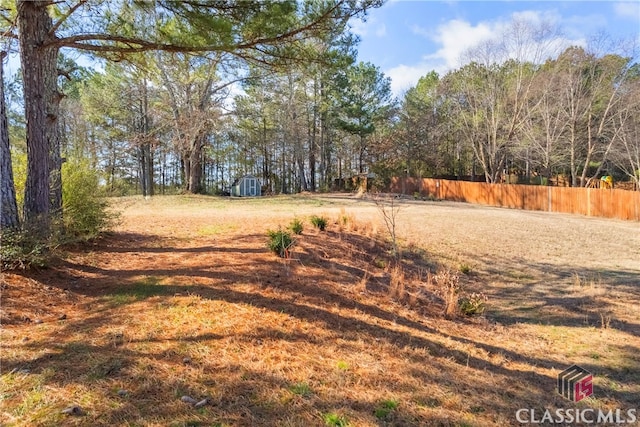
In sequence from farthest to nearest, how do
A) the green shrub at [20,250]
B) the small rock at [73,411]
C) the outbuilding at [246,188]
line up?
the outbuilding at [246,188], the green shrub at [20,250], the small rock at [73,411]

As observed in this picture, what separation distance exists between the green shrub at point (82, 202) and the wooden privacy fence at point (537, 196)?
19.2 m

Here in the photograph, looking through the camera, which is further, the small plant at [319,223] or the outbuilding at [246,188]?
the outbuilding at [246,188]

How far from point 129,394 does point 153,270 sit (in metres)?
2.30

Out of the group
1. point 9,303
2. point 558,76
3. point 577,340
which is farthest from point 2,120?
point 558,76

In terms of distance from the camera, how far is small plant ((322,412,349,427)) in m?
2.06

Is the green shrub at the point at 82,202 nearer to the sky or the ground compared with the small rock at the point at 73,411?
nearer to the sky

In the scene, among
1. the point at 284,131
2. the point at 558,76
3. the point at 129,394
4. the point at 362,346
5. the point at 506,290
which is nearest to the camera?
the point at 129,394

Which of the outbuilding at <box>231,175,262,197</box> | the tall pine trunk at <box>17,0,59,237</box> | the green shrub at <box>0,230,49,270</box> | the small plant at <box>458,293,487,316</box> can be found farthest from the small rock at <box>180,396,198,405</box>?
the outbuilding at <box>231,175,262,197</box>

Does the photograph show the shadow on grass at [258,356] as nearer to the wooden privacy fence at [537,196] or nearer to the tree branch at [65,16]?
the tree branch at [65,16]

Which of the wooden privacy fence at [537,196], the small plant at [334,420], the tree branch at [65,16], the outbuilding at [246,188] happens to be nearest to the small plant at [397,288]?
the small plant at [334,420]

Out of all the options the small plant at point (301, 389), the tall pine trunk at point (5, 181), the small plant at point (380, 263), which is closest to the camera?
the small plant at point (301, 389)

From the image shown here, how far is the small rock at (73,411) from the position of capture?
1889mm

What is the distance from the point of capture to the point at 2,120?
368cm

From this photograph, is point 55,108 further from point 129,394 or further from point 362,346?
point 362,346
